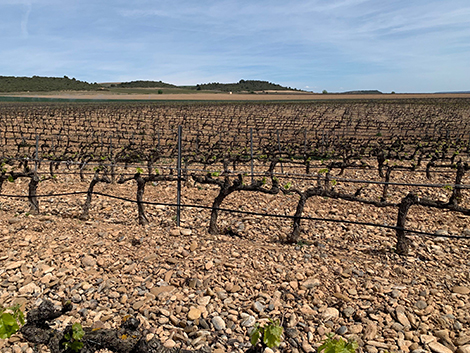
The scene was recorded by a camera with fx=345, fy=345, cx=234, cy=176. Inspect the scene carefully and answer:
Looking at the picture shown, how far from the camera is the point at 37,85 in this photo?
110 m

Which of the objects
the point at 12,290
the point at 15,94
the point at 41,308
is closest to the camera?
the point at 41,308

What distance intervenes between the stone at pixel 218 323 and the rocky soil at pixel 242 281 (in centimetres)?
1

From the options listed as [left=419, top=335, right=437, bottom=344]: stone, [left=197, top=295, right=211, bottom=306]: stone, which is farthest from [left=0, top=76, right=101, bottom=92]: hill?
[left=419, top=335, right=437, bottom=344]: stone

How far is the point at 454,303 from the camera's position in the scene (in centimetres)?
438

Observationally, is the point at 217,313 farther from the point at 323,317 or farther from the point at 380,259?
the point at 380,259

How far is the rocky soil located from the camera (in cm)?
397

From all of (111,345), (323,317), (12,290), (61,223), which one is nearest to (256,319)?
(323,317)

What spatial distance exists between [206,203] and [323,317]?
5.55m

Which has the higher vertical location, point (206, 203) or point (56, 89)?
point (56, 89)

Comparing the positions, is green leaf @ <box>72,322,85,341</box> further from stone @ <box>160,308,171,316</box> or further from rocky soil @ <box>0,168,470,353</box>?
stone @ <box>160,308,171,316</box>

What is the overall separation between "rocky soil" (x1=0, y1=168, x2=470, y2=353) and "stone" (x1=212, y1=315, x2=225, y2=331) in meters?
0.01

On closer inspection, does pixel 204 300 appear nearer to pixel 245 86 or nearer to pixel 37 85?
pixel 37 85

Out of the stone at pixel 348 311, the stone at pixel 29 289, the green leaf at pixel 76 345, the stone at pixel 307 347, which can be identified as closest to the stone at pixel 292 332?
the stone at pixel 307 347

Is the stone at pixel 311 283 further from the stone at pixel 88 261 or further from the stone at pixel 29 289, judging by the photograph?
the stone at pixel 29 289
